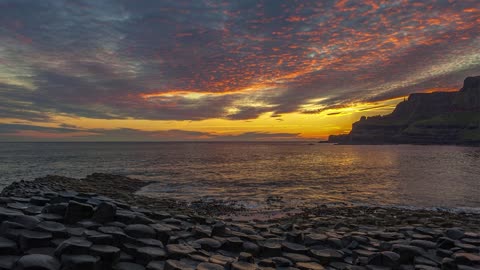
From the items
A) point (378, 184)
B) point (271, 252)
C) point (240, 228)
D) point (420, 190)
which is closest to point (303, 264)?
point (271, 252)

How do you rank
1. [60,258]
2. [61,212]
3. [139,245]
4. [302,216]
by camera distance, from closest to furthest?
1. [60,258]
2. [139,245]
3. [61,212]
4. [302,216]

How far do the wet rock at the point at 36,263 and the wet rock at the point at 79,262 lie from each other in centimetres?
16

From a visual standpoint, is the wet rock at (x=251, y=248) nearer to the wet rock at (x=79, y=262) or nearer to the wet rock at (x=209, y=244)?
the wet rock at (x=209, y=244)

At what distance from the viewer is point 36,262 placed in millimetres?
5715

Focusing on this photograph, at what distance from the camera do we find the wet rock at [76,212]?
8617 mm

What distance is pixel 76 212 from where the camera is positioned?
874cm

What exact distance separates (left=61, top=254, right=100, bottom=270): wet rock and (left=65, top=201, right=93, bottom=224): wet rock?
2669mm

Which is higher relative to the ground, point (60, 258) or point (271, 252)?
point (60, 258)

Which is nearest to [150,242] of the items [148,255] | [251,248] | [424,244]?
[148,255]

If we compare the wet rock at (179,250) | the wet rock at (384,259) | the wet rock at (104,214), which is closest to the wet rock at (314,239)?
the wet rock at (384,259)

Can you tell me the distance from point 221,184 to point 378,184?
61.9 feet

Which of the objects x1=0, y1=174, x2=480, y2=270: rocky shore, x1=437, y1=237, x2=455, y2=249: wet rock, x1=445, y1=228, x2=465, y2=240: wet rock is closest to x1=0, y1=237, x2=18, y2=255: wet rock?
x1=0, y1=174, x2=480, y2=270: rocky shore

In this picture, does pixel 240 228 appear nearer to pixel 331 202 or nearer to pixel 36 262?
pixel 36 262

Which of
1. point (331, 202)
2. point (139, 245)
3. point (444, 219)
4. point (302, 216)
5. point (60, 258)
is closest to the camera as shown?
point (60, 258)
